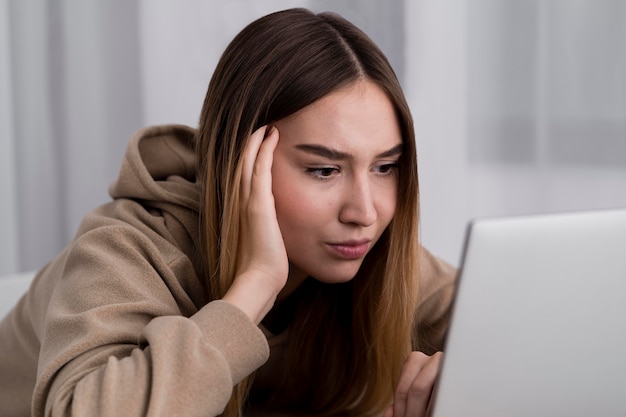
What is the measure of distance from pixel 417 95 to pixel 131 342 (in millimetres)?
1596

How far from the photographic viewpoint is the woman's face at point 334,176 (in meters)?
1.34

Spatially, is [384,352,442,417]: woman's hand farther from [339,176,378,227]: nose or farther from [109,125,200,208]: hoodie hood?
[109,125,200,208]: hoodie hood

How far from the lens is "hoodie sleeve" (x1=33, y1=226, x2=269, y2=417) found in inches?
42.0

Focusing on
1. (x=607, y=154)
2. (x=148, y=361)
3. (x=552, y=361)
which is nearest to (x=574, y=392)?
(x=552, y=361)

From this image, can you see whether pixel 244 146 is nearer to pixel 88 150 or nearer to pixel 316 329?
pixel 316 329

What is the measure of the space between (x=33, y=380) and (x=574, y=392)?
979 millimetres

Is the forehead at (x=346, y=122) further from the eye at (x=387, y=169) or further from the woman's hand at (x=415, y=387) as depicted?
the woman's hand at (x=415, y=387)

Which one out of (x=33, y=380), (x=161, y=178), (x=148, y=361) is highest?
(x=161, y=178)

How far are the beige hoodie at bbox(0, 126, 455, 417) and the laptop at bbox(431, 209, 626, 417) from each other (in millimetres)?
340

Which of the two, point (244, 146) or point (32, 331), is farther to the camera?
point (32, 331)

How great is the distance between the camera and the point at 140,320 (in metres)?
1.22

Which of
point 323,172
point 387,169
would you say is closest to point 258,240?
point 323,172

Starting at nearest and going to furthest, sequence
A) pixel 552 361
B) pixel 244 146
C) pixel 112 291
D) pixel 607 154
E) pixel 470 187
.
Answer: pixel 552 361 < pixel 112 291 < pixel 244 146 < pixel 607 154 < pixel 470 187

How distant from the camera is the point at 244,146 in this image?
1.36 meters
